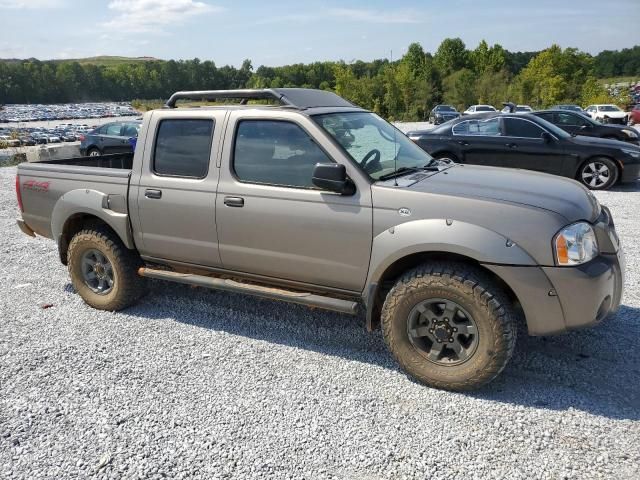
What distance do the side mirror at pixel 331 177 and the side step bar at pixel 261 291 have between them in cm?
81

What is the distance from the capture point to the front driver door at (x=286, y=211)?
354 centimetres

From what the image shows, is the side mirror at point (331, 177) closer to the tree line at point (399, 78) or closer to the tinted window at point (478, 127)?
the tinted window at point (478, 127)

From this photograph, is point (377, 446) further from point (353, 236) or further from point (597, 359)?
point (597, 359)

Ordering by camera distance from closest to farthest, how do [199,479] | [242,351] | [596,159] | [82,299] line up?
[199,479], [242,351], [82,299], [596,159]

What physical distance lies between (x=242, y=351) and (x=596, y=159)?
9030 mm

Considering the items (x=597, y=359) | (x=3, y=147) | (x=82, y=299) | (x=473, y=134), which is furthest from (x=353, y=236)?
(x=3, y=147)

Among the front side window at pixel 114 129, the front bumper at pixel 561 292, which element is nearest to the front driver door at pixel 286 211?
the front bumper at pixel 561 292

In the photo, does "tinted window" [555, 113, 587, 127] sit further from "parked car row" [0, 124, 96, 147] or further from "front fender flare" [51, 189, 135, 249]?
"parked car row" [0, 124, 96, 147]

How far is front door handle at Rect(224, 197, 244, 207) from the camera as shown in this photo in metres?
3.92

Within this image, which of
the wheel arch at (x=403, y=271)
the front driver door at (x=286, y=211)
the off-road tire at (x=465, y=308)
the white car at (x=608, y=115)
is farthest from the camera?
the white car at (x=608, y=115)

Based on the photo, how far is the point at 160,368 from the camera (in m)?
3.83

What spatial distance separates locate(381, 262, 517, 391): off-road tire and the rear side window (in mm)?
1907

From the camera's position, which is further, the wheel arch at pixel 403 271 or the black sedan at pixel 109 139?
the black sedan at pixel 109 139

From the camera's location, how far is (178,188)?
4215 mm
